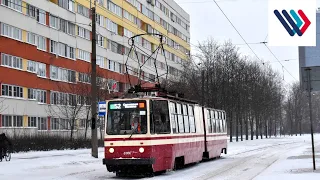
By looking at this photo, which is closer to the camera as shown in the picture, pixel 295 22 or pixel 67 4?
pixel 295 22

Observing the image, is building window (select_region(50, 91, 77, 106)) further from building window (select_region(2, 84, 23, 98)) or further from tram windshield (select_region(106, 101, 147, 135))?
tram windshield (select_region(106, 101, 147, 135))

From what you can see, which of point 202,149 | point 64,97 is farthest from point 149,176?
point 64,97

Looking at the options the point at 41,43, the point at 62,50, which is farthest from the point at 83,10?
the point at 41,43

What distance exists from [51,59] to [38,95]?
169 inches

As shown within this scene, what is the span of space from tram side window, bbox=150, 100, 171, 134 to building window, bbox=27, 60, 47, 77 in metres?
32.6

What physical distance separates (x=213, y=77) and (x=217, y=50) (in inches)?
135

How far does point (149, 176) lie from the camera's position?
19.7m

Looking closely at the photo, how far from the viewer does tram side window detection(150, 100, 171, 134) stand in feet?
64.3

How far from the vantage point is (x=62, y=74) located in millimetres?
57125

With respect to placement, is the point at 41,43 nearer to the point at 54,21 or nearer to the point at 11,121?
the point at 54,21

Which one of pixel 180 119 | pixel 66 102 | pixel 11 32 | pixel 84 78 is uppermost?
pixel 11 32

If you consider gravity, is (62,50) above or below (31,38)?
below

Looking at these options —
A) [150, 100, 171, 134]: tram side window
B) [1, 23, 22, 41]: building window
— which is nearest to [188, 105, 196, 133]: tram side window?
[150, 100, 171, 134]: tram side window

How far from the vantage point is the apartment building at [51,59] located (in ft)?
155
